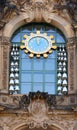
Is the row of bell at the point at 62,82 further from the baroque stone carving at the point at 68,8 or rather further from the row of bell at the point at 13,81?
the baroque stone carving at the point at 68,8

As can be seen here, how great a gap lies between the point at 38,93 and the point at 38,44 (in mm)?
2086

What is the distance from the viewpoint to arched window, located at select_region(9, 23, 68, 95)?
20.6m

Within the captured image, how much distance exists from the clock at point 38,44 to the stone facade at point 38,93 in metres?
0.50

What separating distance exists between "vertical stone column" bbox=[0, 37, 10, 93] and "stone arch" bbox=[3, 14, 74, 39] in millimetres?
340

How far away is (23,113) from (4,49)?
2345mm

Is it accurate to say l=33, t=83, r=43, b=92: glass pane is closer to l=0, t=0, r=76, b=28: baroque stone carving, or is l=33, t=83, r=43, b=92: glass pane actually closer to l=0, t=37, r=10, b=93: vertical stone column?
l=0, t=37, r=10, b=93: vertical stone column

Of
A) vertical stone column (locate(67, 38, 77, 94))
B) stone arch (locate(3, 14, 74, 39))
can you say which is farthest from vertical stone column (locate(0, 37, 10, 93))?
vertical stone column (locate(67, 38, 77, 94))

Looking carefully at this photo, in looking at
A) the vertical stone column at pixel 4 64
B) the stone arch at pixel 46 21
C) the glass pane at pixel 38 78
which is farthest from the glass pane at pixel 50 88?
the stone arch at pixel 46 21

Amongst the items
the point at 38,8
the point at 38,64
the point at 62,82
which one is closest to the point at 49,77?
the point at 62,82

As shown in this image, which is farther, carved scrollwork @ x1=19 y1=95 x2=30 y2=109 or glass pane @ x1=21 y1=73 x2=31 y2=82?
glass pane @ x1=21 y1=73 x2=31 y2=82

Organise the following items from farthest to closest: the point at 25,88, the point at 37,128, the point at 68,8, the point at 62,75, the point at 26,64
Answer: the point at 68,8 → the point at 26,64 → the point at 62,75 → the point at 25,88 → the point at 37,128

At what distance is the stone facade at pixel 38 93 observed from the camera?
19641 mm

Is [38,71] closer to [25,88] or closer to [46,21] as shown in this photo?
[25,88]

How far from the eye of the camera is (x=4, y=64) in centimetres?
2048
